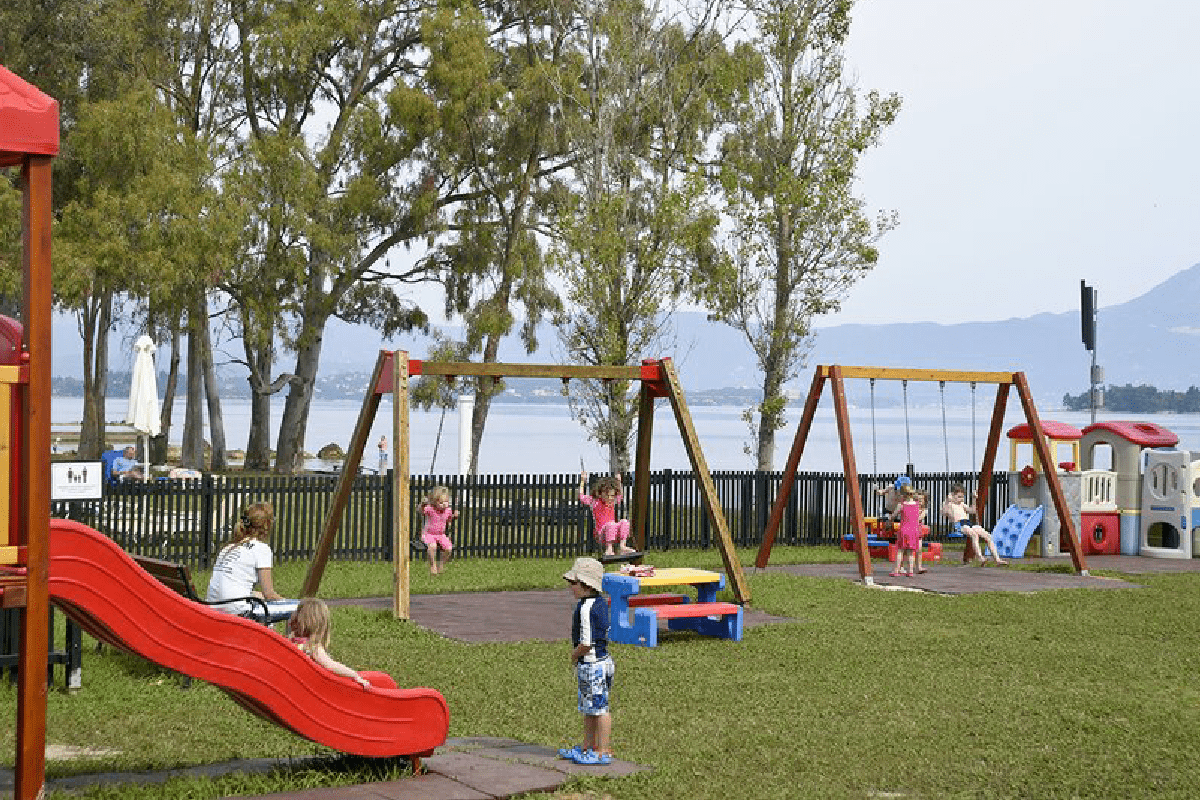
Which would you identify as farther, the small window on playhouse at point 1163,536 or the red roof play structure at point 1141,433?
the red roof play structure at point 1141,433

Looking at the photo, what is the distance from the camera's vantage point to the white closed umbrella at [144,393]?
96.4ft

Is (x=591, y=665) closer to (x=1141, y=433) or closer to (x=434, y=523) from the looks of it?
(x=434, y=523)

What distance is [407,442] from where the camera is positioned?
16.6 m

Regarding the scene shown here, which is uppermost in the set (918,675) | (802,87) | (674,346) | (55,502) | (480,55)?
(480,55)

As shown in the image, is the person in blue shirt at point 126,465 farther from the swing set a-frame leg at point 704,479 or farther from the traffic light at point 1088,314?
the traffic light at point 1088,314

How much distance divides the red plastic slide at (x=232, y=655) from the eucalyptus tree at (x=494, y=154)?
31431mm

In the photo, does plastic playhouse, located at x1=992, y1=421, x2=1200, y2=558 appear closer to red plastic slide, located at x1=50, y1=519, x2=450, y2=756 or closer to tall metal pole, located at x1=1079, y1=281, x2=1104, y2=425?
tall metal pole, located at x1=1079, y1=281, x2=1104, y2=425

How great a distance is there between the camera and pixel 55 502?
1819cm

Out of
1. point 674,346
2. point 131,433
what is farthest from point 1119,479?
point 131,433

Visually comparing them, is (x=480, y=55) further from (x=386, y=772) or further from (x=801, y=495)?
(x=386, y=772)

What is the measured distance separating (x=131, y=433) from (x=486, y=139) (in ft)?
86.1

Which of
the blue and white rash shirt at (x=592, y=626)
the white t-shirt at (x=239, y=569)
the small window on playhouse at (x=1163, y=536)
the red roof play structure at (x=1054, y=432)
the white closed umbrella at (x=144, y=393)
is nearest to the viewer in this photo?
the blue and white rash shirt at (x=592, y=626)

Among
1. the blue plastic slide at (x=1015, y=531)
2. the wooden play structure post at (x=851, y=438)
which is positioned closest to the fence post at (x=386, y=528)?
the wooden play structure post at (x=851, y=438)

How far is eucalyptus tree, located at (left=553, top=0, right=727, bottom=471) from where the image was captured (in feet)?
98.5
